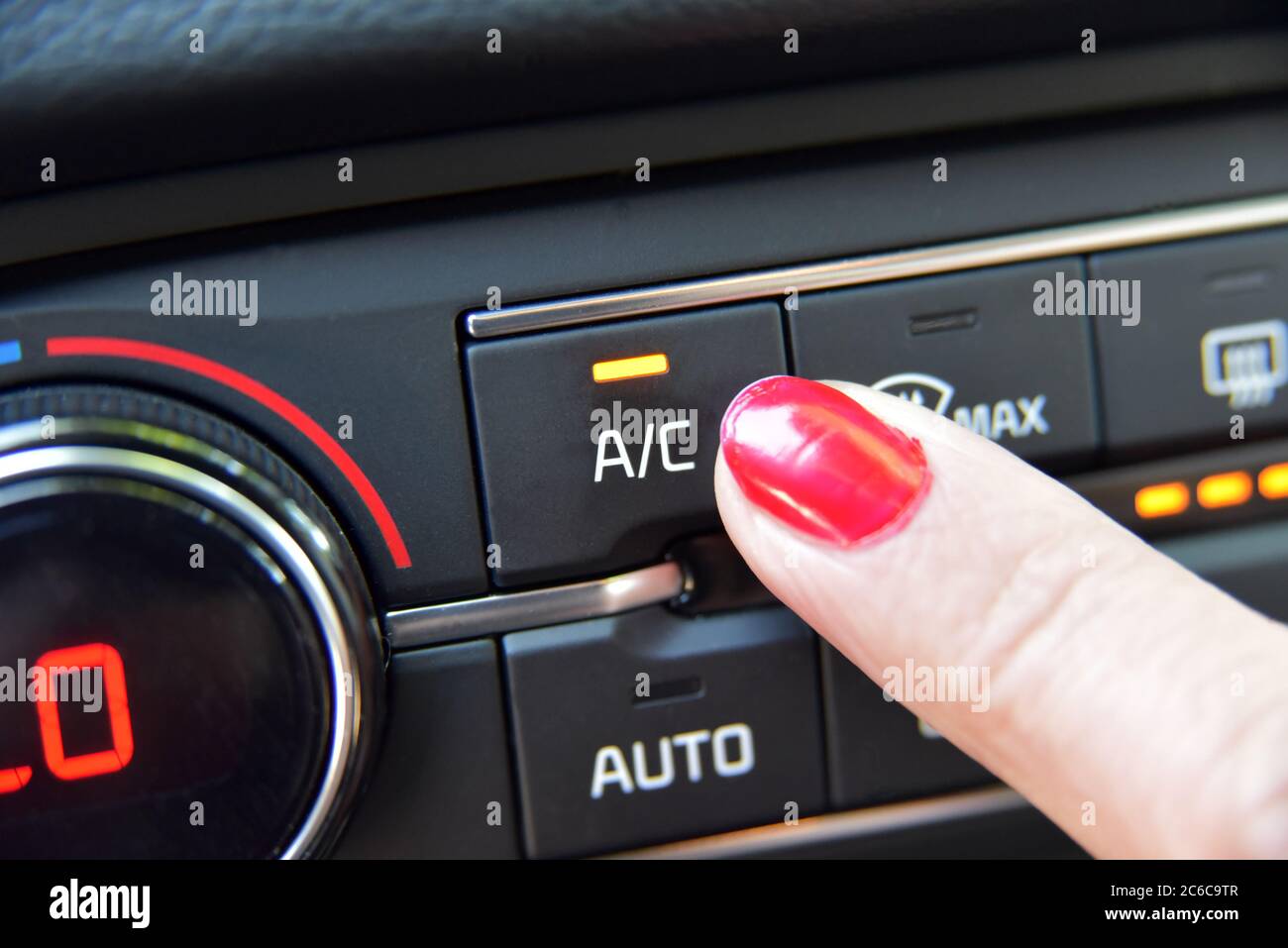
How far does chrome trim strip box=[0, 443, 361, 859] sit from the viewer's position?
539mm

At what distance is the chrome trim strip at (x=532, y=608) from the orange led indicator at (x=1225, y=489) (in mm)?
326

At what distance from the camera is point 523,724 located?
2.10 ft

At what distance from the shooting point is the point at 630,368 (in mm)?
611

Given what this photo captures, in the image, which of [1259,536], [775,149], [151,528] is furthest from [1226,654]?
[151,528]

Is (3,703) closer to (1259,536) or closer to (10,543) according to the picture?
(10,543)

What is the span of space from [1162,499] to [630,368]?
0.34m

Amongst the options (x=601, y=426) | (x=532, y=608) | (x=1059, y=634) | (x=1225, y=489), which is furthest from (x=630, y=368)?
(x=1225, y=489)

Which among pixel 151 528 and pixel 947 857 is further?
pixel 947 857

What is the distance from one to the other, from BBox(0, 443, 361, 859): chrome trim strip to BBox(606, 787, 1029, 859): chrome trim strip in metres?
0.17

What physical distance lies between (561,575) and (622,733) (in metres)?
0.10

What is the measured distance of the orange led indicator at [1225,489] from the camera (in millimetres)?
699
